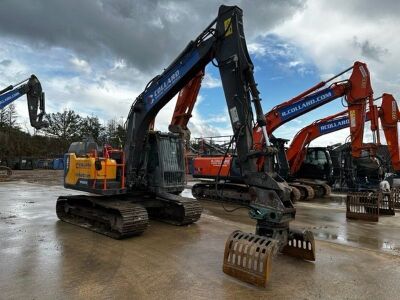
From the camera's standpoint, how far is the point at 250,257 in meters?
4.79

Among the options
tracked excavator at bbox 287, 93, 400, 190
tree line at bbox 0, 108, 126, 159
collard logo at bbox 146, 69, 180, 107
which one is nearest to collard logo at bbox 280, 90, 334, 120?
tracked excavator at bbox 287, 93, 400, 190

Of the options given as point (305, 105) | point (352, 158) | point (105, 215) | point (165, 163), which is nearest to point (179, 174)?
point (165, 163)

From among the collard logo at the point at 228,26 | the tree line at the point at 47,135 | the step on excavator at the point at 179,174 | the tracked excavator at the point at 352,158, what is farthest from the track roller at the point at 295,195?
the tree line at the point at 47,135

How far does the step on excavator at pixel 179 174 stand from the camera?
5.06 metres

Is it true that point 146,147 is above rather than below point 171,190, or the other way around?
above

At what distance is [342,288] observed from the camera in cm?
A: 471

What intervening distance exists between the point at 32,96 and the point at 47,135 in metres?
35.1

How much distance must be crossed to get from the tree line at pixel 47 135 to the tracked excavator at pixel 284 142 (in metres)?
19.9

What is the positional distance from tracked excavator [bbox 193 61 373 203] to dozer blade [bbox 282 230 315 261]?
6466mm

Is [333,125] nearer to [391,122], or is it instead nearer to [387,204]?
[391,122]

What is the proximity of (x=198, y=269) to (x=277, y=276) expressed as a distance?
1.11m

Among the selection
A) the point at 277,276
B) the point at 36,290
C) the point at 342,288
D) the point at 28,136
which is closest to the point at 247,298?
the point at 277,276

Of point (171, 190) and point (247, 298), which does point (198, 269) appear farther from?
point (171, 190)

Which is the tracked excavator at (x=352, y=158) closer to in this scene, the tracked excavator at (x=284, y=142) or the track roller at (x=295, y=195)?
the tracked excavator at (x=284, y=142)
